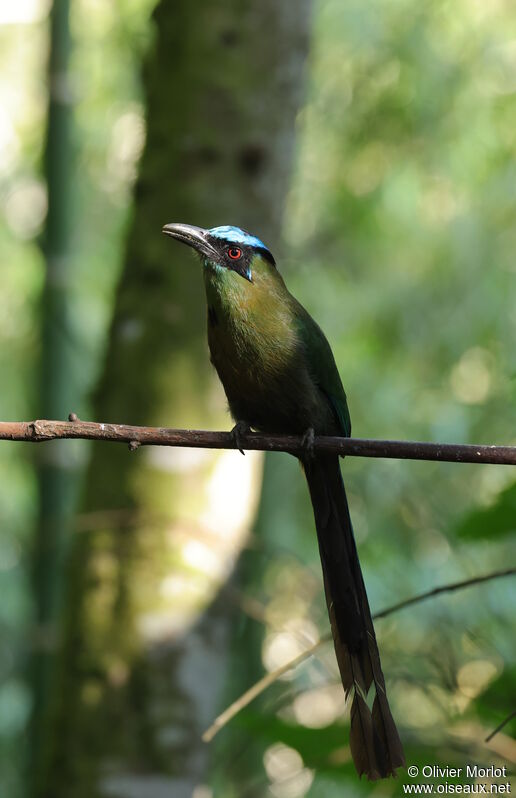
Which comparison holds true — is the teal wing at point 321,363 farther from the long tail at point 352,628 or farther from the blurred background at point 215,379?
the blurred background at point 215,379

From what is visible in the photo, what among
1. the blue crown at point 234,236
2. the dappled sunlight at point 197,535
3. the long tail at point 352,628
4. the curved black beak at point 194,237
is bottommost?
the long tail at point 352,628

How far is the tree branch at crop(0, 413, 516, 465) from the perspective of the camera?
1568 millimetres

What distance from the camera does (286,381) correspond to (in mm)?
2363

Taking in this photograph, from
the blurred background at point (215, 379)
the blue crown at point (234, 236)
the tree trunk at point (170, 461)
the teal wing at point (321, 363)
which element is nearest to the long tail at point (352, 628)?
the blurred background at point (215, 379)

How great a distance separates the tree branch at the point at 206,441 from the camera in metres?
1.57

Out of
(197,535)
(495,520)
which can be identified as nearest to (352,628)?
(495,520)

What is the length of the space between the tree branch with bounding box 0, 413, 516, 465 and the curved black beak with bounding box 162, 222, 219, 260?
0.70m

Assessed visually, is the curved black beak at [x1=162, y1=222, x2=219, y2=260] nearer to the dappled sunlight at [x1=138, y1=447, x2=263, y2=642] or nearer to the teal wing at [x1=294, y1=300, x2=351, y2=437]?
the teal wing at [x1=294, y1=300, x2=351, y2=437]

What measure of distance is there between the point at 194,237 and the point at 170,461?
1091 mm

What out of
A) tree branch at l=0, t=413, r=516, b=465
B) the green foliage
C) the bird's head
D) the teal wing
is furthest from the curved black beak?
the green foliage

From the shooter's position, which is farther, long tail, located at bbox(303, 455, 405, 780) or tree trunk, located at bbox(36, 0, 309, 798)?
tree trunk, located at bbox(36, 0, 309, 798)

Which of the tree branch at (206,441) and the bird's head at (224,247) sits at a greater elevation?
the bird's head at (224,247)

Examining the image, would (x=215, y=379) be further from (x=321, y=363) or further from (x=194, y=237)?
(x=194, y=237)

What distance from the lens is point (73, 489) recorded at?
4617 mm
